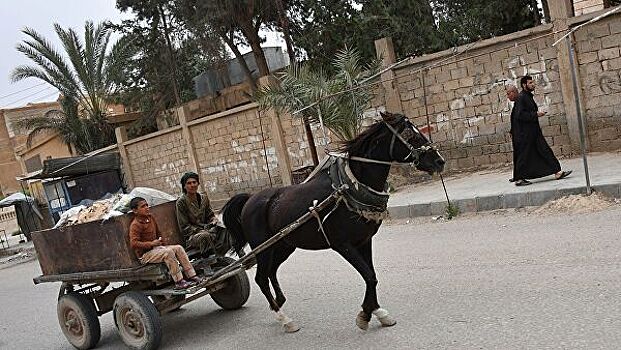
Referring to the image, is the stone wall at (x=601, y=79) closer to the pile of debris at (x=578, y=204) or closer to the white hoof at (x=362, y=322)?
the pile of debris at (x=578, y=204)

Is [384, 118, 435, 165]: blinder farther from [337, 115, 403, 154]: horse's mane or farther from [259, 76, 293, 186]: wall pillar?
[259, 76, 293, 186]: wall pillar

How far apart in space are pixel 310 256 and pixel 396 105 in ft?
18.7

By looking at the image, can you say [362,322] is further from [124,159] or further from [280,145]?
[124,159]

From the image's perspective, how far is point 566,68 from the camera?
10930 mm

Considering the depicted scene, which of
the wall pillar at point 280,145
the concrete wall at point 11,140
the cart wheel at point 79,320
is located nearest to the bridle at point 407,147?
the cart wheel at point 79,320

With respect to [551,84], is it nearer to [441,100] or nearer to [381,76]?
[441,100]

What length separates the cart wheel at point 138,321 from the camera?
515 cm

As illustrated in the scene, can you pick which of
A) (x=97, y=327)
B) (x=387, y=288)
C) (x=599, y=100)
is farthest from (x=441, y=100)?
(x=97, y=327)

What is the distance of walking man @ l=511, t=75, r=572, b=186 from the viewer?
9148 mm

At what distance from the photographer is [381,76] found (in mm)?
13172

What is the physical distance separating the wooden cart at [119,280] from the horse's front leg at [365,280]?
3.90 feet

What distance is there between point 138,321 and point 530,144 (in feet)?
21.3

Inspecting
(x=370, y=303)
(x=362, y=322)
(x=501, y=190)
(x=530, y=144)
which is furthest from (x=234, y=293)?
(x=530, y=144)

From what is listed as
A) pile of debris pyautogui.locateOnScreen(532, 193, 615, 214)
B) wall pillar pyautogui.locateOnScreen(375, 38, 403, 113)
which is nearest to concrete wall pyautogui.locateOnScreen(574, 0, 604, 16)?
wall pillar pyautogui.locateOnScreen(375, 38, 403, 113)
